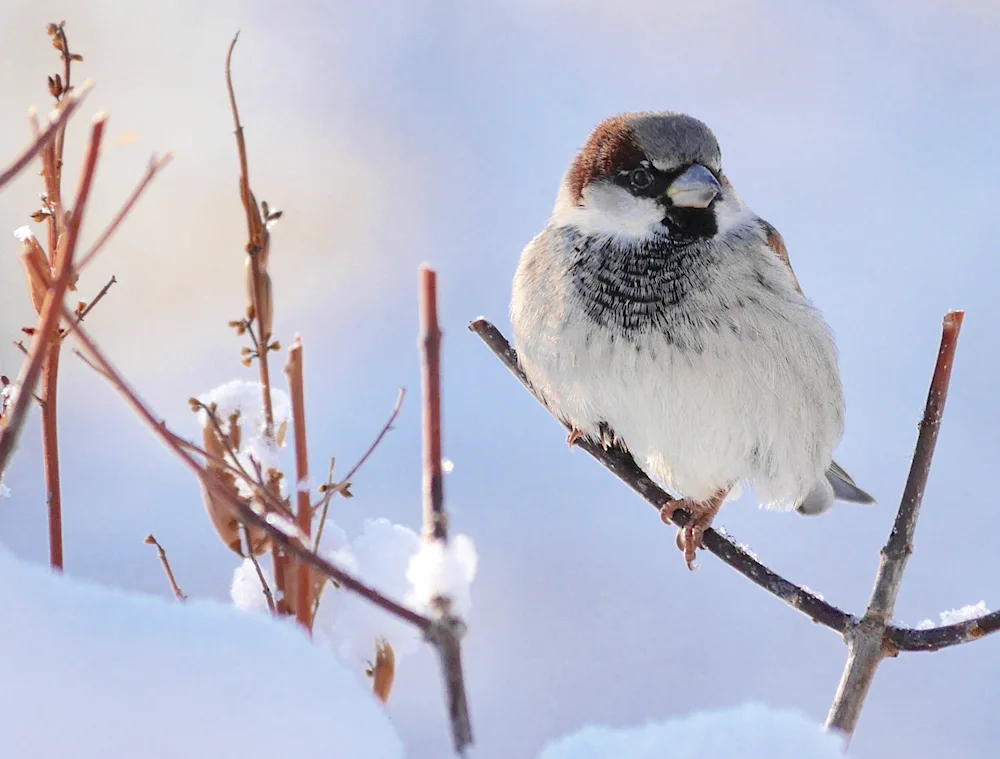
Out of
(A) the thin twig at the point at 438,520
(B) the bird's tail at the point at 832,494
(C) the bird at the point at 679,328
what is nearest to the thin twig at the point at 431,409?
(A) the thin twig at the point at 438,520

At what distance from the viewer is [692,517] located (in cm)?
140

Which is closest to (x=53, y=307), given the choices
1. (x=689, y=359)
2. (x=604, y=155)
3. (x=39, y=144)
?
(x=39, y=144)

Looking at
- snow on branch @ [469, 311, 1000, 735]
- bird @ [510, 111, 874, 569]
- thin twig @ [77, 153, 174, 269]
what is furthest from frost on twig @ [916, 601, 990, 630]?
thin twig @ [77, 153, 174, 269]

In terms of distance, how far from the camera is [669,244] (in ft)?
4.38

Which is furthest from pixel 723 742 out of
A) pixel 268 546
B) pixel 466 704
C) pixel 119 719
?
pixel 268 546

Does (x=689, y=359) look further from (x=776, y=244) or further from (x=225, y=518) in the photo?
(x=225, y=518)

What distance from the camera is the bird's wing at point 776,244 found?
1.43 meters

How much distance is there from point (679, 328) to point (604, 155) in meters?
0.29

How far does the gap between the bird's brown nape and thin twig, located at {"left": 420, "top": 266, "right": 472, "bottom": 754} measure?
103 cm

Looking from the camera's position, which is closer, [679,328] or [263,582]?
[263,582]

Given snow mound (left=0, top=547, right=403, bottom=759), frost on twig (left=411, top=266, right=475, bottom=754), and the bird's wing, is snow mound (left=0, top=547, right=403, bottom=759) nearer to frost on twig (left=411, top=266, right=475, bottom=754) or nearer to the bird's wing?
frost on twig (left=411, top=266, right=475, bottom=754)

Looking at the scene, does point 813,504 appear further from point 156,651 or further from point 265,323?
point 156,651

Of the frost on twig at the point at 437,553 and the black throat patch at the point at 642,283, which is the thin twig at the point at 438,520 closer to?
the frost on twig at the point at 437,553

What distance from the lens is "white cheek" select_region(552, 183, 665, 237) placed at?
1347mm
